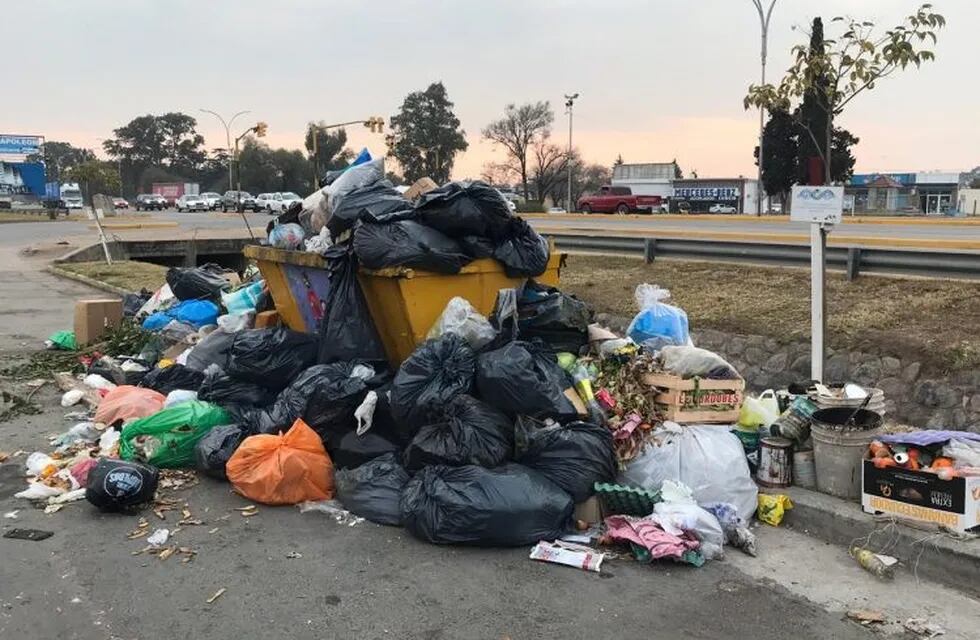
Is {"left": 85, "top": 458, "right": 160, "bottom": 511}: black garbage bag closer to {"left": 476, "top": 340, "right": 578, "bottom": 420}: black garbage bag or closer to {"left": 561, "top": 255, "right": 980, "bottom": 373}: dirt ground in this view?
{"left": 476, "top": 340, "right": 578, "bottom": 420}: black garbage bag

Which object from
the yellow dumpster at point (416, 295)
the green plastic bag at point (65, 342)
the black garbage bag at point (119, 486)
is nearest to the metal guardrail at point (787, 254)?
the yellow dumpster at point (416, 295)

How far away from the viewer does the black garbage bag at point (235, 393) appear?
16.8 ft

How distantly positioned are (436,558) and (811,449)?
1.99 meters

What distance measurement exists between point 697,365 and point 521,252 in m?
1.35

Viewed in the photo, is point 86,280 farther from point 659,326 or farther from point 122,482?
point 659,326

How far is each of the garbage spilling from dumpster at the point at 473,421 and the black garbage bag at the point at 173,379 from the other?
0.9 inches

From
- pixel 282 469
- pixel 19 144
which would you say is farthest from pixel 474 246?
pixel 19 144

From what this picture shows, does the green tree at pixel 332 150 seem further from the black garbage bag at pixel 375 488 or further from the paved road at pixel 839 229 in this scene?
the black garbage bag at pixel 375 488

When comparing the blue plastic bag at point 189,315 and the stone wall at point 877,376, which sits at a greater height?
the blue plastic bag at point 189,315

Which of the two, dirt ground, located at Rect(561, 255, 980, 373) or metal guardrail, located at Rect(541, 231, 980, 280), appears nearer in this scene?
dirt ground, located at Rect(561, 255, 980, 373)

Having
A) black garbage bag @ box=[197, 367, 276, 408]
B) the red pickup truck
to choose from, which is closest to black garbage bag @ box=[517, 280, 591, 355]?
black garbage bag @ box=[197, 367, 276, 408]

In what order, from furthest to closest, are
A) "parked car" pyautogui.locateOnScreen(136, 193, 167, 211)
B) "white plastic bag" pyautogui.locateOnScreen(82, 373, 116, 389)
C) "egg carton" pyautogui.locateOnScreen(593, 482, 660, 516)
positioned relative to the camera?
"parked car" pyautogui.locateOnScreen(136, 193, 167, 211) < "white plastic bag" pyautogui.locateOnScreen(82, 373, 116, 389) < "egg carton" pyautogui.locateOnScreen(593, 482, 660, 516)

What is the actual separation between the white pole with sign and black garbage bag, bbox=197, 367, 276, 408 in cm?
353

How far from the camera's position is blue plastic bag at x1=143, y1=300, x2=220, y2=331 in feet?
24.3
